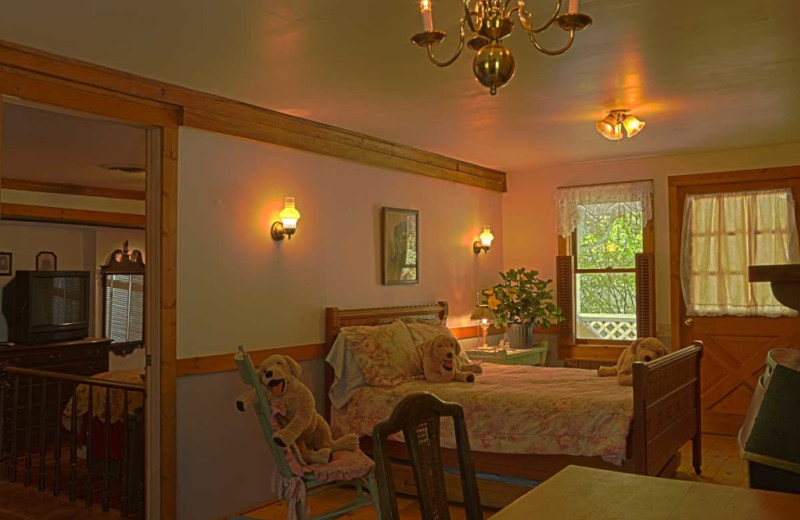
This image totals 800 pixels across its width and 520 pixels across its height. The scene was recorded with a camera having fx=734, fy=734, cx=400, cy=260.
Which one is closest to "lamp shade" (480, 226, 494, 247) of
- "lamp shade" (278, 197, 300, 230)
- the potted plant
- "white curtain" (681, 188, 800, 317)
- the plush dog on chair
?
the potted plant

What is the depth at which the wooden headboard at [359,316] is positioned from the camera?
496 cm

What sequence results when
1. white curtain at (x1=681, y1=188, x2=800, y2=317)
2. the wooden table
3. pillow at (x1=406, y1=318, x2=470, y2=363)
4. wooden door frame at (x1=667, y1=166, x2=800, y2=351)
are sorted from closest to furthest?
the wooden table
pillow at (x1=406, y1=318, x2=470, y2=363)
white curtain at (x1=681, y1=188, x2=800, y2=317)
wooden door frame at (x1=667, y1=166, x2=800, y2=351)

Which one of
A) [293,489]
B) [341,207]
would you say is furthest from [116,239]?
[293,489]

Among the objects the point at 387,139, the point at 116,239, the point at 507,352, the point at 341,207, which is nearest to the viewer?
the point at 341,207

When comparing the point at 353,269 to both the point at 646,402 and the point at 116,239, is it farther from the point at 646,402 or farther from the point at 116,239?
the point at 116,239

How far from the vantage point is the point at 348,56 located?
352 centimetres

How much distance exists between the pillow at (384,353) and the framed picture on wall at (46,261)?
4141 millimetres

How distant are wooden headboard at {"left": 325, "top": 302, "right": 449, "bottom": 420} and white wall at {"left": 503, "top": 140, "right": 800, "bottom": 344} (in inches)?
63.6

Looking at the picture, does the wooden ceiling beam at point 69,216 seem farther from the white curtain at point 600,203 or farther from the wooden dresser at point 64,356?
the white curtain at point 600,203

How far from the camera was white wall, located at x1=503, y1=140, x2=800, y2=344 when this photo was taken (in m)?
6.19

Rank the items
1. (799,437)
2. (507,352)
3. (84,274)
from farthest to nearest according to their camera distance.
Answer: (84,274) < (507,352) < (799,437)

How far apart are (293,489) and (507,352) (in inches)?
116

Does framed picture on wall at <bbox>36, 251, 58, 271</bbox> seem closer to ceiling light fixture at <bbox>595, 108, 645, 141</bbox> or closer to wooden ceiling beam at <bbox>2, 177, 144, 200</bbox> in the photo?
wooden ceiling beam at <bbox>2, 177, 144, 200</bbox>

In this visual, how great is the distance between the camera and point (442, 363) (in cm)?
487
